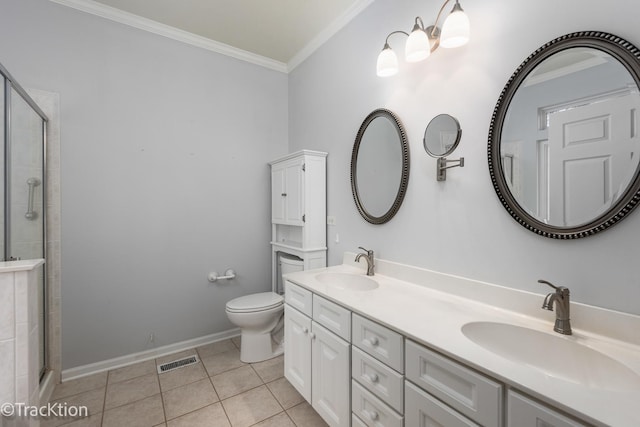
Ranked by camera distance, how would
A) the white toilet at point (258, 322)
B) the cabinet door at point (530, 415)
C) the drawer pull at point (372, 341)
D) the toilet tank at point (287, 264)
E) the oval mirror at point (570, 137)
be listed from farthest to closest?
the toilet tank at point (287, 264), the white toilet at point (258, 322), the drawer pull at point (372, 341), the oval mirror at point (570, 137), the cabinet door at point (530, 415)

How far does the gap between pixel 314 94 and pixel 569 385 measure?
8.35 ft

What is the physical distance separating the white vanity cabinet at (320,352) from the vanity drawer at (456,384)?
39 centimetres

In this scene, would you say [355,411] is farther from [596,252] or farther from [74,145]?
[74,145]

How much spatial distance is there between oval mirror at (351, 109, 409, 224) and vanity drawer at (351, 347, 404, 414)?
0.90m

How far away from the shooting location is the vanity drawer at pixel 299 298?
5.36 ft

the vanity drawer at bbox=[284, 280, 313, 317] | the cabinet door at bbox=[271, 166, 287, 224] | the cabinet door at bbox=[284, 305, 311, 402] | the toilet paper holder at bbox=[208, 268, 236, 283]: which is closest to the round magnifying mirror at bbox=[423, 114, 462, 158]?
the vanity drawer at bbox=[284, 280, 313, 317]

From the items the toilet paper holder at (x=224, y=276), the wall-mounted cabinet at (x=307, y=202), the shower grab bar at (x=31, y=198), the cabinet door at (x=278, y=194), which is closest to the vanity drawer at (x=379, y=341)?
the wall-mounted cabinet at (x=307, y=202)

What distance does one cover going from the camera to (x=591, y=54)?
1041 millimetres

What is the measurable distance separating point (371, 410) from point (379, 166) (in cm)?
141

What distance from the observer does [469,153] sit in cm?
141

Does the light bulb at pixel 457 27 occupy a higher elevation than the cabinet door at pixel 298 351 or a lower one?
higher

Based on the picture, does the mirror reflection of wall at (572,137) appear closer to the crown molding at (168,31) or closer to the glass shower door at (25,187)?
the crown molding at (168,31)

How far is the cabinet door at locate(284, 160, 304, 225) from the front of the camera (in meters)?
2.38

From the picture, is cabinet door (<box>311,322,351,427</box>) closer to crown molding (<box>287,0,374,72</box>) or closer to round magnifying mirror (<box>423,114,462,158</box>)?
round magnifying mirror (<box>423,114,462,158</box>)
